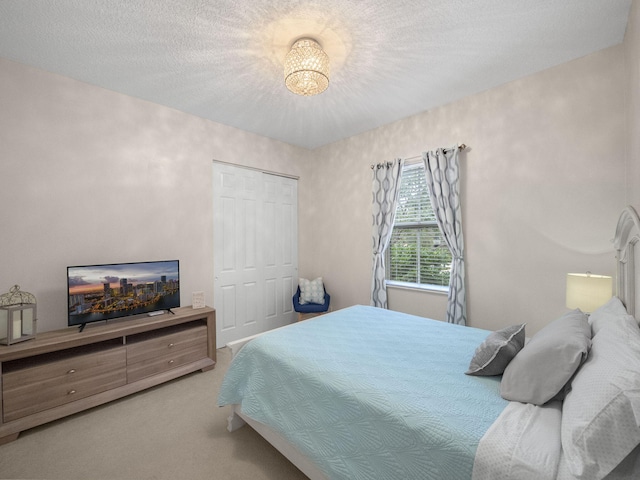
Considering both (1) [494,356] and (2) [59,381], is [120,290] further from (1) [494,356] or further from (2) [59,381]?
(1) [494,356]

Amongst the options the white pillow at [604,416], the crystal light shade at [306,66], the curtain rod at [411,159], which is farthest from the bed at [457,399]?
the crystal light shade at [306,66]

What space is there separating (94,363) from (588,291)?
12.5ft

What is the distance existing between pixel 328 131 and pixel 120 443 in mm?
3762

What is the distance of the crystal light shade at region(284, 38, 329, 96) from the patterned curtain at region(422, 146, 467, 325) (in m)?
1.65

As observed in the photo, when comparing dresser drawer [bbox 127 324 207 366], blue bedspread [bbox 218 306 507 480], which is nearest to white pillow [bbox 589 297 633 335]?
blue bedspread [bbox 218 306 507 480]

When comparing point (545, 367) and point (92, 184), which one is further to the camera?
point (92, 184)

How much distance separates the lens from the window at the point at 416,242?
3.38 metres

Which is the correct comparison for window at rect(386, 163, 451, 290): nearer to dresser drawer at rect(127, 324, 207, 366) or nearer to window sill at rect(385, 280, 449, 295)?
window sill at rect(385, 280, 449, 295)

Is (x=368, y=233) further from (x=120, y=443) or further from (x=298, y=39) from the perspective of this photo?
(x=120, y=443)

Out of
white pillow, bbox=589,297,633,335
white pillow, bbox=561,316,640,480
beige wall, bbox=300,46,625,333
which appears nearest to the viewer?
white pillow, bbox=561,316,640,480

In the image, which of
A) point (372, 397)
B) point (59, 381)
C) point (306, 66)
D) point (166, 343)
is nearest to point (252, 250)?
point (166, 343)

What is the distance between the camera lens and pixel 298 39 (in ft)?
6.91

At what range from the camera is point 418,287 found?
11.4 ft

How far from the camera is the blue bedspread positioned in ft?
3.75
